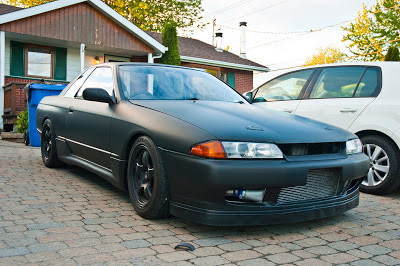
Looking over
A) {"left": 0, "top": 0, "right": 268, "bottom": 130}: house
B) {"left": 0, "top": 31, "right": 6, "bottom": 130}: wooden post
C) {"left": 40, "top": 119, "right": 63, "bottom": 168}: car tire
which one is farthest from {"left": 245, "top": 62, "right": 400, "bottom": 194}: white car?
{"left": 0, "top": 31, "right": 6, "bottom": 130}: wooden post

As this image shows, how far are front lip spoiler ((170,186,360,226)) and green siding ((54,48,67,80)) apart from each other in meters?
14.1

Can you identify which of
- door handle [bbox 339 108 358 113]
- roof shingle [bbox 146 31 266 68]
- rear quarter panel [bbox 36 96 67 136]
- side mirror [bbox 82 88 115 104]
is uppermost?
roof shingle [bbox 146 31 266 68]

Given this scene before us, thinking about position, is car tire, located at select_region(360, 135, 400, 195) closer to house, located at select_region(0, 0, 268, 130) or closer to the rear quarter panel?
the rear quarter panel

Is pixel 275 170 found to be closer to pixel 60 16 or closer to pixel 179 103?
pixel 179 103

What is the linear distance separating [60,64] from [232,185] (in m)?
14.7

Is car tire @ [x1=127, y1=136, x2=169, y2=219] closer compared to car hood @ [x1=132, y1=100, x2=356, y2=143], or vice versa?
car hood @ [x1=132, y1=100, x2=356, y2=143]

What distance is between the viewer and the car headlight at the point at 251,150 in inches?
123

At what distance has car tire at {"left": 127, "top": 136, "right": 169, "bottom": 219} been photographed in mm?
3422

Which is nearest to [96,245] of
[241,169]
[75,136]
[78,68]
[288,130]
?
[241,169]

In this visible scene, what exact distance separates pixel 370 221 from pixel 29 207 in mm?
3265

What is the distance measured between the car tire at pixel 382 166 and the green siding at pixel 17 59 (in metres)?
13.4

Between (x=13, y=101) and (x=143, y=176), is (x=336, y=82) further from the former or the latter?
(x=13, y=101)

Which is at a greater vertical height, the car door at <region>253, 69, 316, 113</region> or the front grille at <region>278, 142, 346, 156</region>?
the car door at <region>253, 69, 316, 113</region>

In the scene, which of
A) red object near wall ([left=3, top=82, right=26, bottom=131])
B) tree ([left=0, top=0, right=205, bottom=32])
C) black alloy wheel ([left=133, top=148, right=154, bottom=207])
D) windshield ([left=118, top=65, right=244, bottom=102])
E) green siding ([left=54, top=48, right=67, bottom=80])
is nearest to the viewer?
black alloy wheel ([left=133, top=148, right=154, bottom=207])
